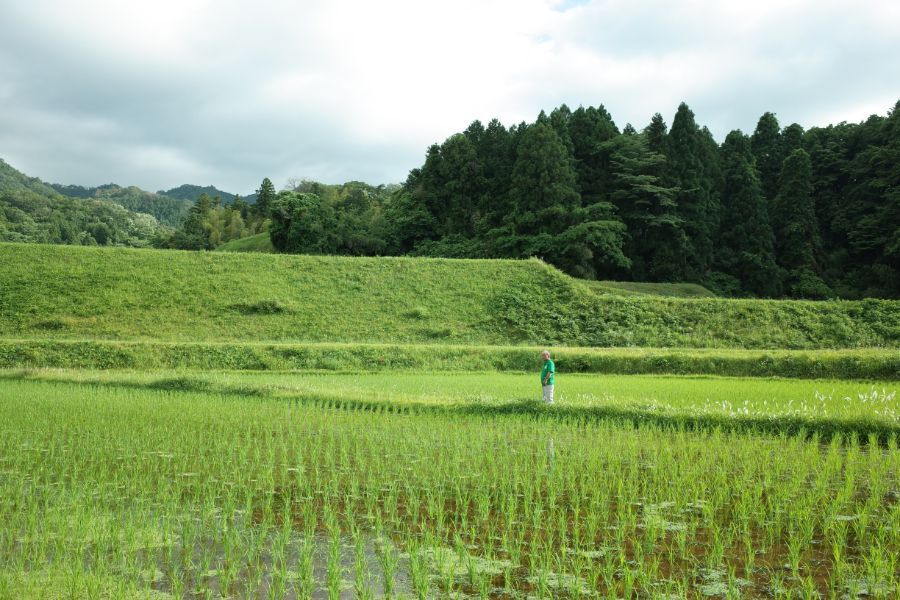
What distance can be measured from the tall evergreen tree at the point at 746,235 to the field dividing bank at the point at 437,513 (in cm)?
3212

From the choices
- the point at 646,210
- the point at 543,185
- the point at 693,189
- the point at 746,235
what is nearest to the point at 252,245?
the point at 543,185

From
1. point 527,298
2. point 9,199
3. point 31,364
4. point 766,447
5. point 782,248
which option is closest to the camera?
point 766,447

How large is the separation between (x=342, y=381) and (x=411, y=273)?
51.8 feet

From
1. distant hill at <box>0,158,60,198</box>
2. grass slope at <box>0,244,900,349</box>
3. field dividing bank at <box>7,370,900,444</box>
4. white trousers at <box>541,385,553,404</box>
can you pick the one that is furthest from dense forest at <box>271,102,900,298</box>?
distant hill at <box>0,158,60,198</box>

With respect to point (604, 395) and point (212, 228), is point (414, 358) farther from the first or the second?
point (212, 228)

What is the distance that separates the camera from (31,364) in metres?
18.5

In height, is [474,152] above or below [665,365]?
above

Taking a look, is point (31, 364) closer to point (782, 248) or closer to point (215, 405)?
point (215, 405)

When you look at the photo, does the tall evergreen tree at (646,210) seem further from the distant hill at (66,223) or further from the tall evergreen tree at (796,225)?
the distant hill at (66,223)

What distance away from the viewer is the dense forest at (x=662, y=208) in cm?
3828

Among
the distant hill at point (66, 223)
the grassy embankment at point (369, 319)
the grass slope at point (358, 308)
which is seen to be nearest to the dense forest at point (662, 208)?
the grassy embankment at point (369, 319)

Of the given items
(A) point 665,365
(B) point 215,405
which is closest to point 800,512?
(B) point 215,405

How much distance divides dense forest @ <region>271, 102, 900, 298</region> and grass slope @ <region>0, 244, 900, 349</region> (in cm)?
989

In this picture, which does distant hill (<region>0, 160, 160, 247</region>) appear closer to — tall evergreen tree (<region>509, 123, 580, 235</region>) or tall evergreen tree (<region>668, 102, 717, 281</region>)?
tall evergreen tree (<region>509, 123, 580, 235</region>)
